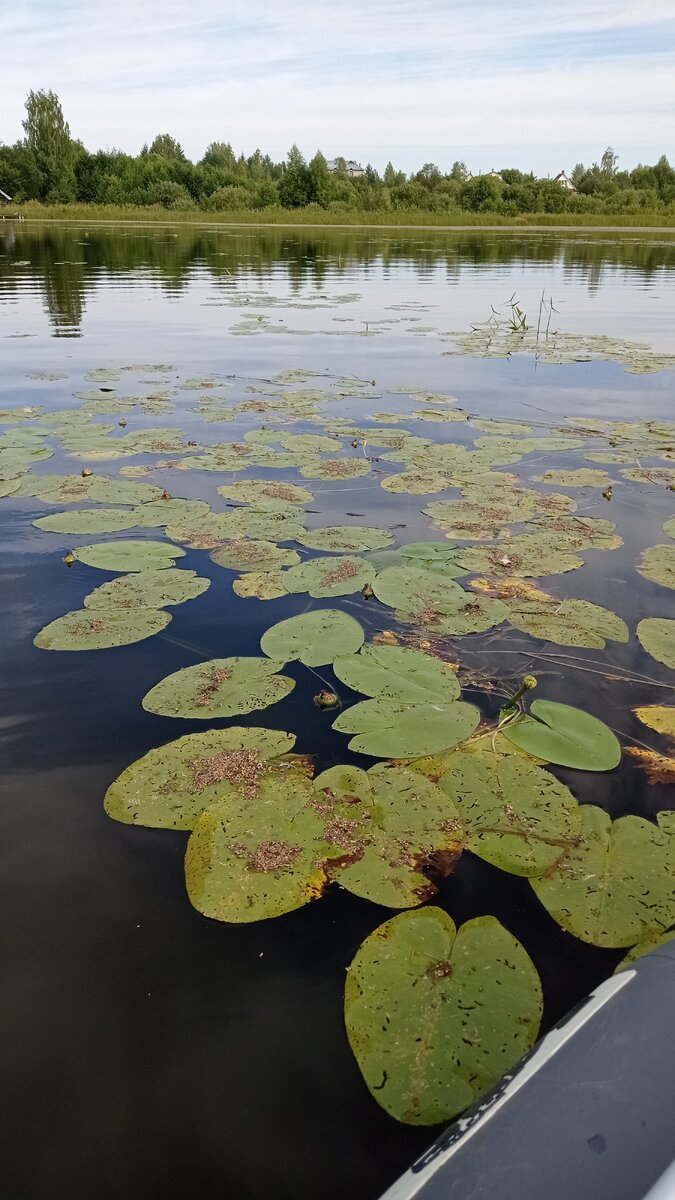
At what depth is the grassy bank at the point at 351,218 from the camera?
40.1 m

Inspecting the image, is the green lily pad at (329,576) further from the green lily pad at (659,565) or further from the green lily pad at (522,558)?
the green lily pad at (659,565)

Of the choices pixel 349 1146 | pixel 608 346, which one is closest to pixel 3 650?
pixel 349 1146

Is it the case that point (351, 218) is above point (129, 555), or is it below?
above

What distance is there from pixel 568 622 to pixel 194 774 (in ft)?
5.17

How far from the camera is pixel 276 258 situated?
2167 cm

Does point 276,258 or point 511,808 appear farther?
point 276,258

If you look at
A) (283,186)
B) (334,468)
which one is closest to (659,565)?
(334,468)

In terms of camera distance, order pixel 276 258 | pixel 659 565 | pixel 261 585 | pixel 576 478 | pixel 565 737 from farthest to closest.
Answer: pixel 276 258 → pixel 576 478 → pixel 659 565 → pixel 261 585 → pixel 565 737

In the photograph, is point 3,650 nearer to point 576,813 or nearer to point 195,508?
point 195,508

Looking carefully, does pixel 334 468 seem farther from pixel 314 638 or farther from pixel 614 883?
pixel 614 883

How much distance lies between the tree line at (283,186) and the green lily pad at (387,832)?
47.7m

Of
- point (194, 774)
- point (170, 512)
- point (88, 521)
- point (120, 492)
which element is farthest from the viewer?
point (120, 492)

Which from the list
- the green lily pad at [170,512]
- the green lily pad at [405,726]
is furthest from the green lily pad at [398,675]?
the green lily pad at [170,512]

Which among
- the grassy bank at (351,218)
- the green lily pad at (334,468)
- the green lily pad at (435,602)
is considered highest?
the grassy bank at (351,218)
